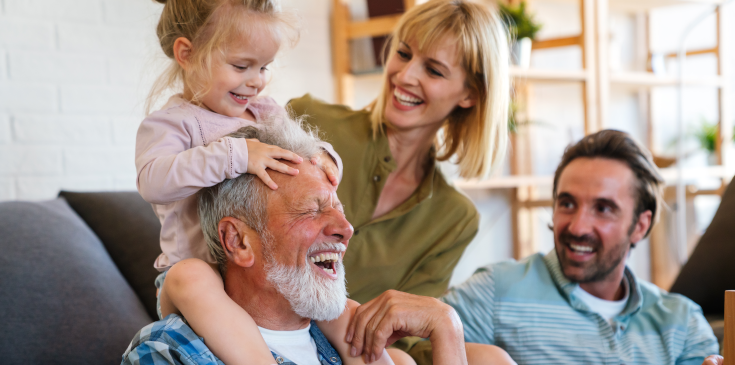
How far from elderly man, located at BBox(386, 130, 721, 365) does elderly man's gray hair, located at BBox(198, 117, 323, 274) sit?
809mm

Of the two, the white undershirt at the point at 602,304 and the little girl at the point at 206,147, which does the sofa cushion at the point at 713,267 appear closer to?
the white undershirt at the point at 602,304

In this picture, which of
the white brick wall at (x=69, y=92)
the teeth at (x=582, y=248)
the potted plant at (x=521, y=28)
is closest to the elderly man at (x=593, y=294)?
the teeth at (x=582, y=248)

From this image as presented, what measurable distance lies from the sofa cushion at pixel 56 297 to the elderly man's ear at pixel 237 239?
26.1 inches

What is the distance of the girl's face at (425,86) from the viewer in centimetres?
185

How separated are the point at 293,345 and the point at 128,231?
1.00m

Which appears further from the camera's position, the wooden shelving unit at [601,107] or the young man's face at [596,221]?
the wooden shelving unit at [601,107]

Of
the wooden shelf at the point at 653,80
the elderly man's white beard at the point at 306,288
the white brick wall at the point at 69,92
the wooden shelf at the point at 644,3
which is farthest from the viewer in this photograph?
the wooden shelf at the point at 644,3

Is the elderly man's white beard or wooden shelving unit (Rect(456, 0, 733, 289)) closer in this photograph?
the elderly man's white beard

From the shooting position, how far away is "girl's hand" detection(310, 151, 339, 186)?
1.32m

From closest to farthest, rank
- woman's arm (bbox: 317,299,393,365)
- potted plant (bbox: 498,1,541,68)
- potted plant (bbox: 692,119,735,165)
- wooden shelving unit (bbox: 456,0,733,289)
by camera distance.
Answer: woman's arm (bbox: 317,299,393,365), potted plant (bbox: 498,1,541,68), wooden shelving unit (bbox: 456,0,733,289), potted plant (bbox: 692,119,735,165)

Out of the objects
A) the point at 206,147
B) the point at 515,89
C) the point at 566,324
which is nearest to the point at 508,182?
the point at 515,89

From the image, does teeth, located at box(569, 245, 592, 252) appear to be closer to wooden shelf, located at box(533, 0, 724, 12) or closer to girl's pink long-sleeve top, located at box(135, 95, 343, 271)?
Answer: girl's pink long-sleeve top, located at box(135, 95, 343, 271)

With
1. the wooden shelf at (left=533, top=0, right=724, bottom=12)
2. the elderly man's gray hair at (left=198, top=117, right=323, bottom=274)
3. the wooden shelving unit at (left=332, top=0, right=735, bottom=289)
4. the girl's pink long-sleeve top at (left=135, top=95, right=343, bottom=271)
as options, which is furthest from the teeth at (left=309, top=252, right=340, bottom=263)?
the wooden shelf at (left=533, top=0, right=724, bottom=12)

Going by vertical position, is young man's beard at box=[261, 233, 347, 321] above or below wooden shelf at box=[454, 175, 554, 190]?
above
